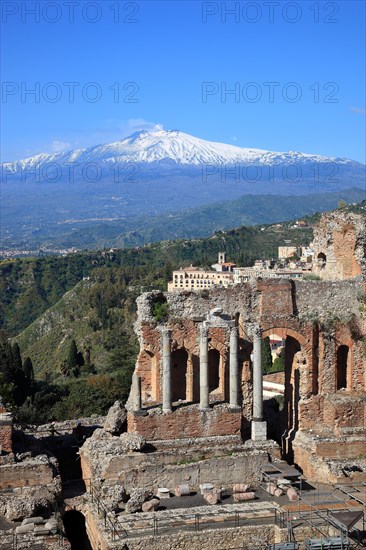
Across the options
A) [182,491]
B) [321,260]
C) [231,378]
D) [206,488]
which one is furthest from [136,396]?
[321,260]

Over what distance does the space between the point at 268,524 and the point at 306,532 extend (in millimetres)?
1073

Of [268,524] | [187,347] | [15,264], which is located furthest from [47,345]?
[268,524]

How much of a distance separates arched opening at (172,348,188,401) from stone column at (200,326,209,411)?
167cm

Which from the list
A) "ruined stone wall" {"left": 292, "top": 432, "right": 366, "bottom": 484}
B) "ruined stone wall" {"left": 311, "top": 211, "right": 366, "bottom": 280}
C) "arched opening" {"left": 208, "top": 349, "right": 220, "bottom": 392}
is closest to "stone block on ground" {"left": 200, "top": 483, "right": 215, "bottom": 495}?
"ruined stone wall" {"left": 292, "top": 432, "right": 366, "bottom": 484}

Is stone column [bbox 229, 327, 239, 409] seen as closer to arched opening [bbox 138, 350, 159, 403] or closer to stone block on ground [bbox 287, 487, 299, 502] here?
arched opening [bbox 138, 350, 159, 403]

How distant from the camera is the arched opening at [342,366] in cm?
2948

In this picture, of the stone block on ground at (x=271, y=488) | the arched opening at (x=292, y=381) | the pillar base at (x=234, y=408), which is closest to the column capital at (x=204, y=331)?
the pillar base at (x=234, y=408)

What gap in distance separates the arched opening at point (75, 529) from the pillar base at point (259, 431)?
6.49m

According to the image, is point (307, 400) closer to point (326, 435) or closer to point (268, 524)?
point (326, 435)

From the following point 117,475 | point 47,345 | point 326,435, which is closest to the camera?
point 117,475

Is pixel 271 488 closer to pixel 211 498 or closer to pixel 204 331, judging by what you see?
pixel 211 498

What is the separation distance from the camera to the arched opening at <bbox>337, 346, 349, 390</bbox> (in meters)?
29.5

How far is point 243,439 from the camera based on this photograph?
27.5 m

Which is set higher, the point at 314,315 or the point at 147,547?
the point at 314,315
